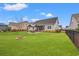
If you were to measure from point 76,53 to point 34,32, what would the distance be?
1.49 feet

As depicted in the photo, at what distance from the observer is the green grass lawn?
92.0 inches

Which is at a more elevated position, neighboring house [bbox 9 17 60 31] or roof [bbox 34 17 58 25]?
roof [bbox 34 17 58 25]

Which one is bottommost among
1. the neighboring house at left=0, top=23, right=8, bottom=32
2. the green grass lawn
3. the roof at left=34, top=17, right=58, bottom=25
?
the green grass lawn

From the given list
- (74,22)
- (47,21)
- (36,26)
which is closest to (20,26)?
(36,26)

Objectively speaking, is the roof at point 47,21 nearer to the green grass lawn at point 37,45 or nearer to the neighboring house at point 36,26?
the neighboring house at point 36,26

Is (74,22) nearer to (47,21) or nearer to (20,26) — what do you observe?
(47,21)

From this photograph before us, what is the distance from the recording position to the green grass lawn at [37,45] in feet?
7.67

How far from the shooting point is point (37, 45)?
2367 millimetres

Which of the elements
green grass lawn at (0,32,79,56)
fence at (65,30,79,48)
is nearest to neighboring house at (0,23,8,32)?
green grass lawn at (0,32,79,56)

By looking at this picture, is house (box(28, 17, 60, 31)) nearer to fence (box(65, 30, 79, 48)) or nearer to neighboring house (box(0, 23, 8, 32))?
fence (box(65, 30, 79, 48))

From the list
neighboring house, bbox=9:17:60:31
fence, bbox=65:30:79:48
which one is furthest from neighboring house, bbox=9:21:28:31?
fence, bbox=65:30:79:48

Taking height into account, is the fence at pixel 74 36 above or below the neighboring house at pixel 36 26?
below

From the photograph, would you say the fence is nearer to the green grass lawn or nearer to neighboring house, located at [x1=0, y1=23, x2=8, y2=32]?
the green grass lawn

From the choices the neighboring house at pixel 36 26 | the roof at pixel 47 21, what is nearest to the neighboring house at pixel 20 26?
the neighboring house at pixel 36 26
